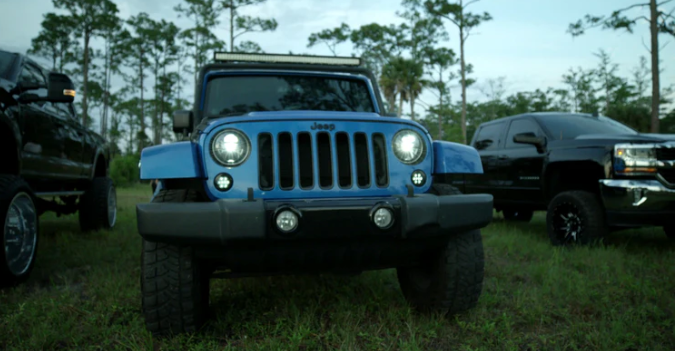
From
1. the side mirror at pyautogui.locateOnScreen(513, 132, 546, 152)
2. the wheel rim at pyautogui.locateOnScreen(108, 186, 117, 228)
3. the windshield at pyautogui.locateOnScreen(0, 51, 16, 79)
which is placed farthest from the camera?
the wheel rim at pyautogui.locateOnScreen(108, 186, 117, 228)

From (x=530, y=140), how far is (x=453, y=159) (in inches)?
132

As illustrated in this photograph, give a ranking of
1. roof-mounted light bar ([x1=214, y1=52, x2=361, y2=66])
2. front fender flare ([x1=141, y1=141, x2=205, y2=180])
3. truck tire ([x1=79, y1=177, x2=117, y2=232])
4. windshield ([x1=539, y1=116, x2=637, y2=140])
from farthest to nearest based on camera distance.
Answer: truck tire ([x1=79, y1=177, x2=117, y2=232]), windshield ([x1=539, y1=116, x2=637, y2=140]), roof-mounted light bar ([x1=214, y1=52, x2=361, y2=66]), front fender flare ([x1=141, y1=141, x2=205, y2=180])

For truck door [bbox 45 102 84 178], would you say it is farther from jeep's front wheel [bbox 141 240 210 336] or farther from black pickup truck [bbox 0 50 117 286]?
jeep's front wheel [bbox 141 240 210 336]

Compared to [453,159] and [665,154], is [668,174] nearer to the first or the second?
[665,154]

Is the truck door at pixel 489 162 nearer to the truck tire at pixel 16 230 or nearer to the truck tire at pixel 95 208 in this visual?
the truck tire at pixel 95 208

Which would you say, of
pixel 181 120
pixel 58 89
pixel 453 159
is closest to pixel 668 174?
pixel 453 159

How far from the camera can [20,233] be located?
373cm

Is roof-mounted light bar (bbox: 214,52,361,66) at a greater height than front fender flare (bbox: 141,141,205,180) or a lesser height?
greater

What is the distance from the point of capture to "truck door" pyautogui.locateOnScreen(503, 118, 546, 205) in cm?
602

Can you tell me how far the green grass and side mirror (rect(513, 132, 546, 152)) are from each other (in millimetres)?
1501

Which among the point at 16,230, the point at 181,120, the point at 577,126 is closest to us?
the point at 181,120

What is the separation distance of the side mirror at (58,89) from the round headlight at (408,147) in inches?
118

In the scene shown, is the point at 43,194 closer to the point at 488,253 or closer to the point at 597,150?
the point at 488,253

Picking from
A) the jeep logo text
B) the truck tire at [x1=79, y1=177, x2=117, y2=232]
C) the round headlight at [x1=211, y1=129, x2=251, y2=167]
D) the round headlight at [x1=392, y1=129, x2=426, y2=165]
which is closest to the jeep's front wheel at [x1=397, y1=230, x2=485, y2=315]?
the round headlight at [x1=392, y1=129, x2=426, y2=165]
